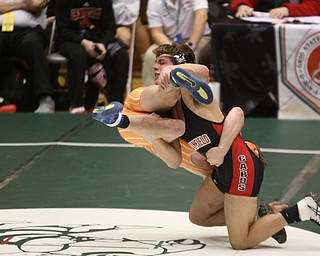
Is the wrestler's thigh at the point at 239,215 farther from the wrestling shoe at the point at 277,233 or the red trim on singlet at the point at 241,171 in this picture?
the wrestling shoe at the point at 277,233

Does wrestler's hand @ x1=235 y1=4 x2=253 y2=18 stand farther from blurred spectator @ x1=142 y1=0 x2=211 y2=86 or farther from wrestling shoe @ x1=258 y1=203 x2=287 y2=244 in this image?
wrestling shoe @ x1=258 y1=203 x2=287 y2=244

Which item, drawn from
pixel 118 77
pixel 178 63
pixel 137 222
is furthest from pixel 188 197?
pixel 118 77

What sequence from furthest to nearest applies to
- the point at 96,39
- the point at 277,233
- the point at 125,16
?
1. the point at 125,16
2. the point at 96,39
3. the point at 277,233

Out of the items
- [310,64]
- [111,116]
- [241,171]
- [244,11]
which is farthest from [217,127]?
[244,11]

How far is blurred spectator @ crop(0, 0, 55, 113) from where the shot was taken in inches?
328

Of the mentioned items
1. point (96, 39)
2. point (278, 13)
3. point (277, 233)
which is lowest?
point (277, 233)

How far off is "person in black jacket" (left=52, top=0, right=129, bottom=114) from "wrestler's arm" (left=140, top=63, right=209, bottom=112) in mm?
4067

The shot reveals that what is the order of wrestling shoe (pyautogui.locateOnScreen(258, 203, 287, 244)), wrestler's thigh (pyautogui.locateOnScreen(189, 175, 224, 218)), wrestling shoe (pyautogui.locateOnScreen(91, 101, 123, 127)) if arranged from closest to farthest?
Answer: wrestling shoe (pyautogui.locateOnScreen(91, 101, 123, 127)), wrestling shoe (pyautogui.locateOnScreen(258, 203, 287, 244)), wrestler's thigh (pyautogui.locateOnScreen(189, 175, 224, 218))

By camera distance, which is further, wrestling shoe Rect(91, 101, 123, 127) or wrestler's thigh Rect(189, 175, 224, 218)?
wrestler's thigh Rect(189, 175, 224, 218)

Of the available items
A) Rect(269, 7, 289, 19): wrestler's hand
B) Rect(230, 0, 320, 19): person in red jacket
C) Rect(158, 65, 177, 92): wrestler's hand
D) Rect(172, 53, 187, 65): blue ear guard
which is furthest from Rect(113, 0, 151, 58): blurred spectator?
Rect(158, 65, 177, 92): wrestler's hand

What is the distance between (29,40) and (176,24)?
1.34m

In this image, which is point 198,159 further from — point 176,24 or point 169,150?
point 176,24

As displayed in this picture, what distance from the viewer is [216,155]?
4.38 m

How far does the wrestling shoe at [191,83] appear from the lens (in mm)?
4023
